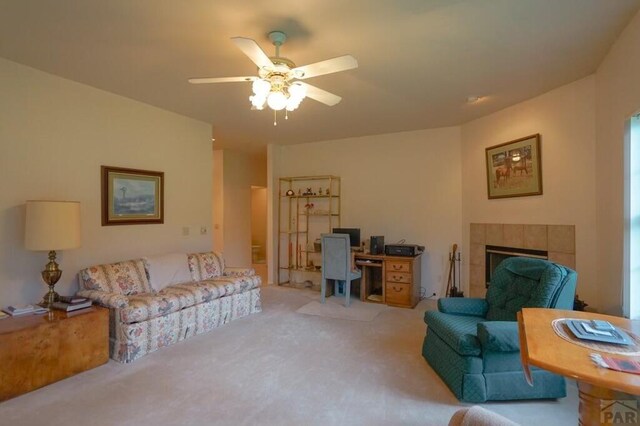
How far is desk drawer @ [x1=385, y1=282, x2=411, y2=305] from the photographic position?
14.7 feet

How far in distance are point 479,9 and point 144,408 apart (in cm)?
340

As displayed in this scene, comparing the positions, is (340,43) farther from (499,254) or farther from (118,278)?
(499,254)

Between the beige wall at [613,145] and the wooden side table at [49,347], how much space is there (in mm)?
4278

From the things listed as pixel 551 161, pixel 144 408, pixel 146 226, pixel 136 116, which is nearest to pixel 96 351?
pixel 144 408

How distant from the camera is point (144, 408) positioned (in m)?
2.12

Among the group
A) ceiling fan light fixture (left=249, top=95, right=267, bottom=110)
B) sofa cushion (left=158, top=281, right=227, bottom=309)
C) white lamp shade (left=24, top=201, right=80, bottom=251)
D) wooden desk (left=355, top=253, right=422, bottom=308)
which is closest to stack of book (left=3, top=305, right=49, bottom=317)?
white lamp shade (left=24, top=201, right=80, bottom=251)

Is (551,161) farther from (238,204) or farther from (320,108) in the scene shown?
(238,204)

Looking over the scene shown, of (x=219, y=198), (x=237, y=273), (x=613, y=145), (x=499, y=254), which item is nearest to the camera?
(x=613, y=145)

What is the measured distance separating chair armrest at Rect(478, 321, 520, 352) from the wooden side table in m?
3.09

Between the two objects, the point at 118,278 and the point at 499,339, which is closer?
the point at 499,339

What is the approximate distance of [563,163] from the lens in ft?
10.6

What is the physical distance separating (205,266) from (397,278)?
2.68 meters
